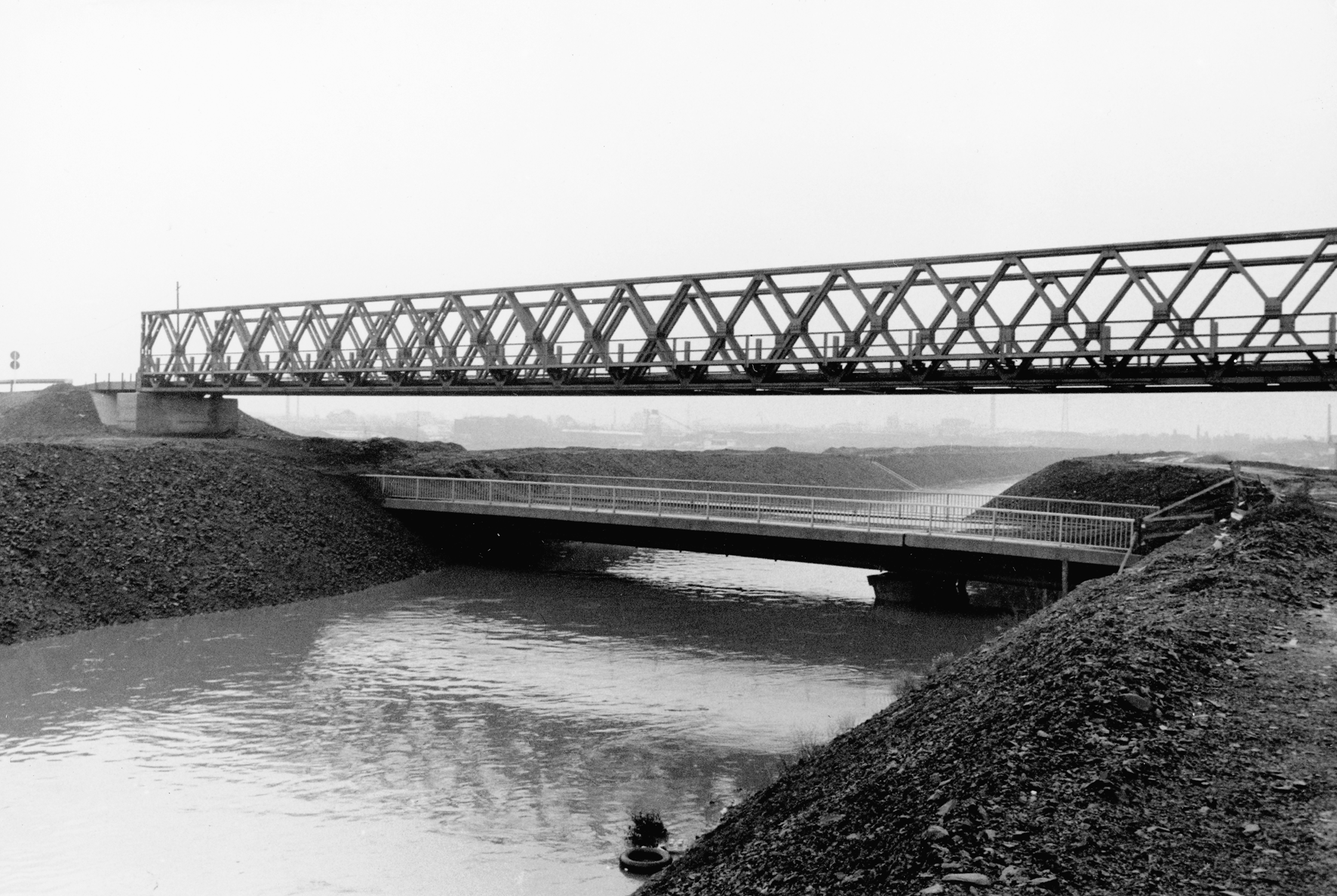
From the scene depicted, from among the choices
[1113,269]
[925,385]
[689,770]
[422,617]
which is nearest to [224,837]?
[689,770]

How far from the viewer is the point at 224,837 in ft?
45.7

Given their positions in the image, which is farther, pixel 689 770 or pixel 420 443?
pixel 420 443

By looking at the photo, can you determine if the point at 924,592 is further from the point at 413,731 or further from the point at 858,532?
the point at 413,731

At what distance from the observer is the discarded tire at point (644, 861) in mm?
12633

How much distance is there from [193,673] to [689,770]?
41.4ft

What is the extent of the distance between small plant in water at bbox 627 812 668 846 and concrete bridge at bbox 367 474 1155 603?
15.7 metres

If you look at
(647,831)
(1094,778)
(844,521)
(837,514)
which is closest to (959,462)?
(844,521)

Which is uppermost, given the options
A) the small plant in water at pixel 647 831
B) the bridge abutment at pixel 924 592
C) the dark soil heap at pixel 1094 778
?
the dark soil heap at pixel 1094 778

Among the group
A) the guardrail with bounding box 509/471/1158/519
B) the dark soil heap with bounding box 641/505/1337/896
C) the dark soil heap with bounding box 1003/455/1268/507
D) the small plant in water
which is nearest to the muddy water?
the small plant in water

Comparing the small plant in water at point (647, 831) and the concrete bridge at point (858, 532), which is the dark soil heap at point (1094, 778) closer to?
the small plant in water at point (647, 831)

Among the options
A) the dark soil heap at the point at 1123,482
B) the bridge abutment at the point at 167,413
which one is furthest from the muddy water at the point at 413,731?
the bridge abutment at the point at 167,413

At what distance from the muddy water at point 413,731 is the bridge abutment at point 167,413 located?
28.0 m

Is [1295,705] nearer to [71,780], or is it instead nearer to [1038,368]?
[71,780]

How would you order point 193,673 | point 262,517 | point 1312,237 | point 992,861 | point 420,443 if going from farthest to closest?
point 420,443 → point 262,517 → point 1312,237 → point 193,673 → point 992,861
